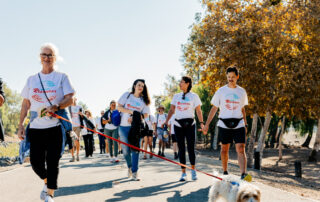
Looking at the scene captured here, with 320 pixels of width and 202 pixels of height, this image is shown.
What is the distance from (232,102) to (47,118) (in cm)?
337

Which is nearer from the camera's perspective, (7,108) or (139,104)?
(139,104)

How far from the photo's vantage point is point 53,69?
14.0 ft

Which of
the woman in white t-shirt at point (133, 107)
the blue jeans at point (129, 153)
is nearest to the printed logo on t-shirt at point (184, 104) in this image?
the woman in white t-shirt at point (133, 107)

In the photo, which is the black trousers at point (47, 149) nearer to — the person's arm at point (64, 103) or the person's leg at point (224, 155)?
the person's arm at point (64, 103)

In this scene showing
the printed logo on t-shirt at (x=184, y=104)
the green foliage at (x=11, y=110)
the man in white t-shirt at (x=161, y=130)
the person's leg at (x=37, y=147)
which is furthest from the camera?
the green foliage at (x=11, y=110)

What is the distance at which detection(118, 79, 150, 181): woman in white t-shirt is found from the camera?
21.6 feet

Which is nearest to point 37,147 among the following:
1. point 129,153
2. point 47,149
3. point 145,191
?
point 47,149

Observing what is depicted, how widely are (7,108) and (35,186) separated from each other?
74527mm

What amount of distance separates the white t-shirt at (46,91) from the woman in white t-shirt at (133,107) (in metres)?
2.42

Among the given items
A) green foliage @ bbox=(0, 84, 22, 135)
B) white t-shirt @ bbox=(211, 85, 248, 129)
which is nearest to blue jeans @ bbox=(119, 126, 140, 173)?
white t-shirt @ bbox=(211, 85, 248, 129)

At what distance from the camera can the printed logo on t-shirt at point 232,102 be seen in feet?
19.0

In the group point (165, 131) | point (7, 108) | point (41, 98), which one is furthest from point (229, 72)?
point (7, 108)

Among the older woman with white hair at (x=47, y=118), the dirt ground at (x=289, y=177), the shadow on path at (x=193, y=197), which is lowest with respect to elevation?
the dirt ground at (x=289, y=177)

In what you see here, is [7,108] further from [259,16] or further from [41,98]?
[41,98]
